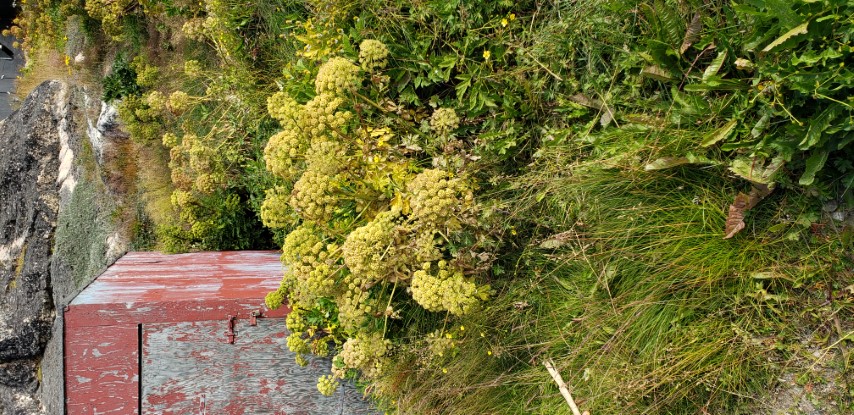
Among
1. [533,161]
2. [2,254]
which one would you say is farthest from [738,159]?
[2,254]

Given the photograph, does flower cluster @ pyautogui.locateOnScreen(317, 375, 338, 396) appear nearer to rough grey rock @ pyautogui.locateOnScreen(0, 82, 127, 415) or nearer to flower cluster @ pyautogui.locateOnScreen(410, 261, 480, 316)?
flower cluster @ pyautogui.locateOnScreen(410, 261, 480, 316)

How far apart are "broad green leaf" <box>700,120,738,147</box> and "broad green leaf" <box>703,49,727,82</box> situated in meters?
0.22

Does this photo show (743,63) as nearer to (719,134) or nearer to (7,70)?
(719,134)

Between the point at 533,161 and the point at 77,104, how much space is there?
7.02 m

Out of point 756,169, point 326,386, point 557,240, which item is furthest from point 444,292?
point 756,169

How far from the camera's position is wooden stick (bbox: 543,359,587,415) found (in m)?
3.04

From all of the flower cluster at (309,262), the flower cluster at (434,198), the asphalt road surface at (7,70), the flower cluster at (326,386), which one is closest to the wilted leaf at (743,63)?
the flower cluster at (434,198)

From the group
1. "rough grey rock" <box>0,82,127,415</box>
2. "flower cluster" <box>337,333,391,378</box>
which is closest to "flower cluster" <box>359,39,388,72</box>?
"flower cluster" <box>337,333,391,378</box>

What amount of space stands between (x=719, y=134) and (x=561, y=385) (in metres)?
1.43

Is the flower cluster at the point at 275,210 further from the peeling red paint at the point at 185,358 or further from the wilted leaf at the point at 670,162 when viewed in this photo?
the wilted leaf at the point at 670,162

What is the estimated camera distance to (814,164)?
2.42 metres

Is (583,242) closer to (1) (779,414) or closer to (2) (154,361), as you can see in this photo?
(1) (779,414)

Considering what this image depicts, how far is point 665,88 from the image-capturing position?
3.06 m

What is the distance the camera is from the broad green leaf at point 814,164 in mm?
2406
